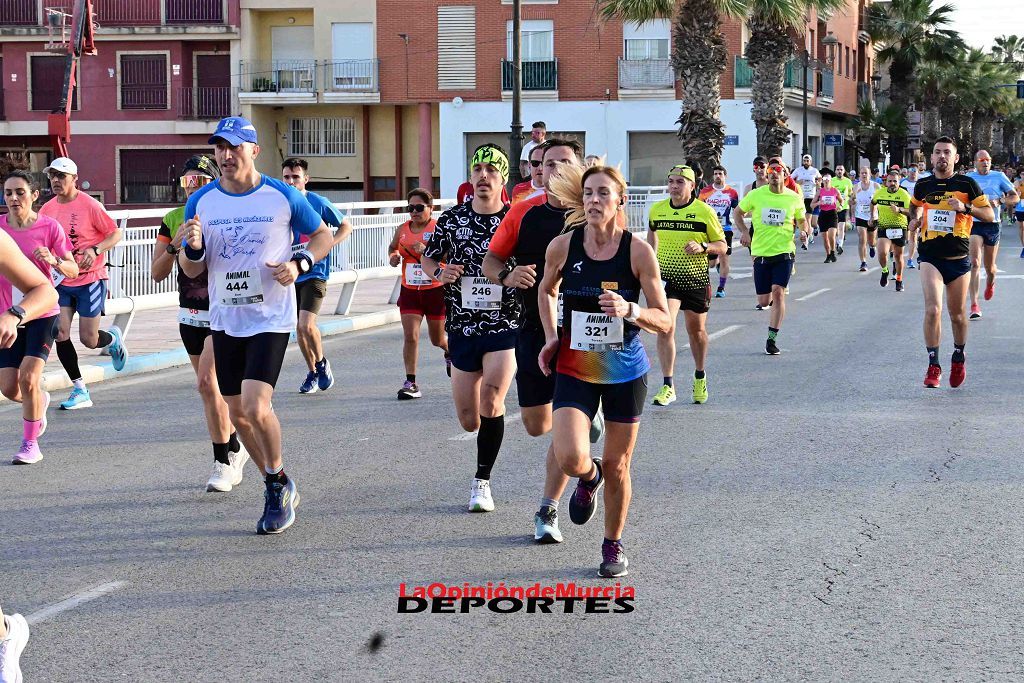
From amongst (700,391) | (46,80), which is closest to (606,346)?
(700,391)

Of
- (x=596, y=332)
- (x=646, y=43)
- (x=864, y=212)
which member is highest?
(x=646, y=43)

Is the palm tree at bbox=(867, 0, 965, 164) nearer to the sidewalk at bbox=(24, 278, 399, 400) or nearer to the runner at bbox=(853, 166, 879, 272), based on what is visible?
the runner at bbox=(853, 166, 879, 272)

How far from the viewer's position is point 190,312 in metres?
8.17

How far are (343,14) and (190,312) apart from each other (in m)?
42.0

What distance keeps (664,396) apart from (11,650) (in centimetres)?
714

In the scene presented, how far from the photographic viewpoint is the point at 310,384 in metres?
12.1

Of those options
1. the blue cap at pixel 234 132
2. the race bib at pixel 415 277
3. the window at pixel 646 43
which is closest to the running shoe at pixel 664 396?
the race bib at pixel 415 277

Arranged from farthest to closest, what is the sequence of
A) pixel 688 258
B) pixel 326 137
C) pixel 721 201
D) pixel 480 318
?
pixel 326 137 → pixel 721 201 → pixel 688 258 → pixel 480 318

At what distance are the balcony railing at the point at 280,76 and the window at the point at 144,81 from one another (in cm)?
263

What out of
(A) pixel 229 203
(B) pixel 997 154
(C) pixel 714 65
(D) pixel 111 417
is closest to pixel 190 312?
(A) pixel 229 203

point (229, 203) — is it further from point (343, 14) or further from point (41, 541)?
point (343, 14)

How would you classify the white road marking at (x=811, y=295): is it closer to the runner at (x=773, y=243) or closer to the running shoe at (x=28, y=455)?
the runner at (x=773, y=243)

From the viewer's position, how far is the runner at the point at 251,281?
6.80 meters

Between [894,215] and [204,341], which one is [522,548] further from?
[894,215]
